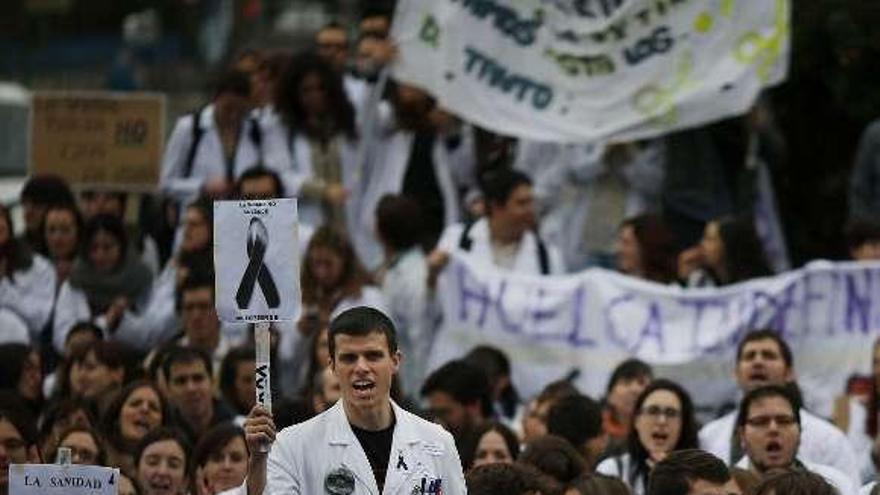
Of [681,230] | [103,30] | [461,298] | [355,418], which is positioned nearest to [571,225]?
[681,230]

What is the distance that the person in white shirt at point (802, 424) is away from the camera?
14.9 meters

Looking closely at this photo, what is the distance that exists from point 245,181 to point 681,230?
272 centimetres

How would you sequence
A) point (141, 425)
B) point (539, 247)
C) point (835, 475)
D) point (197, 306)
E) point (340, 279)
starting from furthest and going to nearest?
point (539, 247), point (340, 279), point (197, 306), point (141, 425), point (835, 475)

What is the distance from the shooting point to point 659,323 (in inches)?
696

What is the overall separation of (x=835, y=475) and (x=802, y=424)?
2.85 ft

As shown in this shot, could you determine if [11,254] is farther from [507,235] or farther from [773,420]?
[773,420]

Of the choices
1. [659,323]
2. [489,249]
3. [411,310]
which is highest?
[489,249]

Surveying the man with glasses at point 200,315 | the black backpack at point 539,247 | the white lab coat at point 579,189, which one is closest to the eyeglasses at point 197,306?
the man with glasses at point 200,315

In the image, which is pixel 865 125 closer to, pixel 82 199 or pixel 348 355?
pixel 82 199

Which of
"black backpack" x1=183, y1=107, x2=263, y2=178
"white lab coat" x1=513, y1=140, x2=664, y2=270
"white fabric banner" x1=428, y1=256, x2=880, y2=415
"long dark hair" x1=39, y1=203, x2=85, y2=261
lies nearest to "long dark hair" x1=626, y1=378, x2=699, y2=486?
"white fabric banner" x1=428, y1=256, x2=880, y2=415

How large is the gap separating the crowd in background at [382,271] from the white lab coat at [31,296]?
0.04ft

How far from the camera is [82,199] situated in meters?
20.0

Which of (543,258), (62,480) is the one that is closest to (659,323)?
(543,258)

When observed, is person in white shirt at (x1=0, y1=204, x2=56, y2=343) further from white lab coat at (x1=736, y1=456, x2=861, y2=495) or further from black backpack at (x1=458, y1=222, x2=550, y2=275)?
white lab coat at (x1=736, y1=456, x2=861, y2=495)
